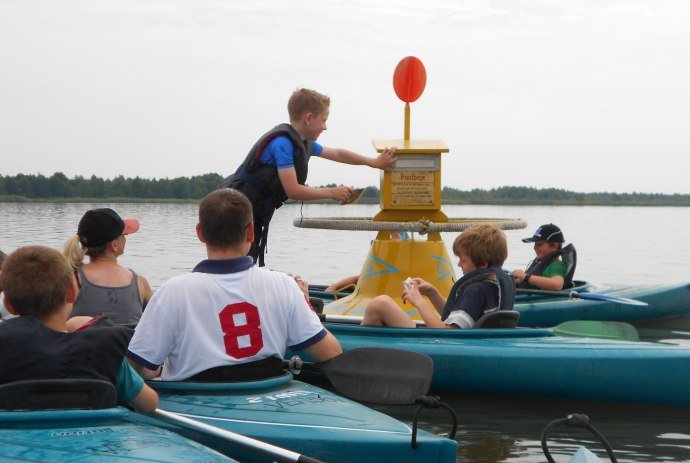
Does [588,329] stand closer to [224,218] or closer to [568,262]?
[568,262]

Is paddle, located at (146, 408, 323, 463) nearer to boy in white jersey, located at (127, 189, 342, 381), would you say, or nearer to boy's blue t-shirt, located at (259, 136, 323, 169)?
boy in white jersey, located at (127, 189, 342, 381)

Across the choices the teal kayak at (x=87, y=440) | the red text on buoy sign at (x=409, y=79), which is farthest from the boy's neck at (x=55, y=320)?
the red text on buoy sign at (x=409, y=79)

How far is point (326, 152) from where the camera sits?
7.55 metres

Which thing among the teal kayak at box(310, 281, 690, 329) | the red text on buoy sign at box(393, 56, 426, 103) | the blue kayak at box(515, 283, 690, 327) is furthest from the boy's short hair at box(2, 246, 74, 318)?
the blue kayak at box(515, 283, 690, 327)

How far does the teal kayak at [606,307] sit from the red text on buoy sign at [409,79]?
6.58 feet

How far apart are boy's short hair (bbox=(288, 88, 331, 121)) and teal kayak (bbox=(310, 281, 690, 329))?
210 centimetres

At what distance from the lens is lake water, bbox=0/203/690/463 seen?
230 inches

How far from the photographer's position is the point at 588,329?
7285mm

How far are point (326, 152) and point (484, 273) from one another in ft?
6.11

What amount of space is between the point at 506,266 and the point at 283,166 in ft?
58.0

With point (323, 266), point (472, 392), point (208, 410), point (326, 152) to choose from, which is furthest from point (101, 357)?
point (323, 266)

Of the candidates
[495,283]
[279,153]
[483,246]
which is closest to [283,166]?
[279,153]

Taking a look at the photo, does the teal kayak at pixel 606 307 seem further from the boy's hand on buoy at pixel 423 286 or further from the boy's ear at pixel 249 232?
the boy's ear at pixel 249 232

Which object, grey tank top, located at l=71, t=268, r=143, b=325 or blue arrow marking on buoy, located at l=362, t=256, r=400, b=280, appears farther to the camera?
blue arrow marking on buoy, located at l=362, t=256, r=400, b=280
